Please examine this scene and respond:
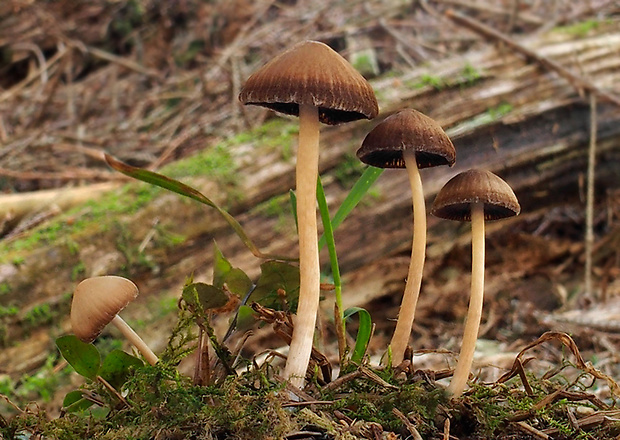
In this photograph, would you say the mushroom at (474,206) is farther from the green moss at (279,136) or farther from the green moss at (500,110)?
the green moss at (500,110)

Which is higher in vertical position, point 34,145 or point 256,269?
point 34,145

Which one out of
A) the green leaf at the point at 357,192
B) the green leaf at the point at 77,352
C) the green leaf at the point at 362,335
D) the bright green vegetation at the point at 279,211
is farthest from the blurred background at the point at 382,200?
the green leaf at the point at 77,352

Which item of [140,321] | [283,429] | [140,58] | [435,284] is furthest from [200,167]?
[140,58]

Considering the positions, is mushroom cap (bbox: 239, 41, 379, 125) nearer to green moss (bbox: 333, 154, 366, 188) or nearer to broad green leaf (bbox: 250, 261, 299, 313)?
broad green leaf (bbox: 250, 261, 299, 313)

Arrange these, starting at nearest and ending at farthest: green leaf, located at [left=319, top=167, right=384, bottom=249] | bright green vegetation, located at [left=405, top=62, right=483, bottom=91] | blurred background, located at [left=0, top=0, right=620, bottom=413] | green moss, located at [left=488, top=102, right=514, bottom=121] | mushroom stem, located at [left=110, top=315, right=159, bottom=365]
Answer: mushroom stem, located at [left=110, top=315, right=159, bottom=365]
green leaf, located at [left=319, top=167, right=384, bottom=249]
blurred background, located at [left=0, top=0, right=620, bottom=413]
green moss, located at [left=488, top=102, right=514, bottom=121]
bright green vegetation, located at [left=405, top=62, right=483, bottom=91]

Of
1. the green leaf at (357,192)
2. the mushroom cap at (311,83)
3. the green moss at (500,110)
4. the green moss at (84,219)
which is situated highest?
the mushroom cap at (311,83)

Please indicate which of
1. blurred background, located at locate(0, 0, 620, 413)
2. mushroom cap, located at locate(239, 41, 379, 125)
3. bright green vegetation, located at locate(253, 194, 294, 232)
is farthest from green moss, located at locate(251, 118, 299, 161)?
mushroom cap, located at locate(239, 41, 379, 125)

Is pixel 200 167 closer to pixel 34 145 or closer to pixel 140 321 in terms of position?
pixel 140 321
